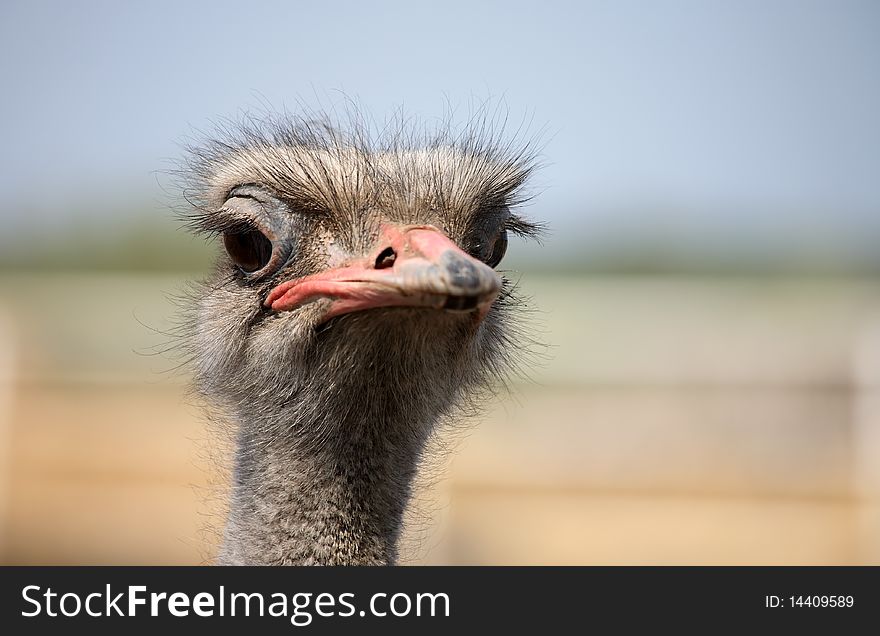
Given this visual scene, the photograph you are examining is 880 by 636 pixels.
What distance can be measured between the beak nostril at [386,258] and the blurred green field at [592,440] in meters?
5.80

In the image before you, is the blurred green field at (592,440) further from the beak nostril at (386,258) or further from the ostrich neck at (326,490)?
the beak nostril at (386,258)

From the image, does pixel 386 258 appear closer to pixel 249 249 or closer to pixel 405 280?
pixel 405 280

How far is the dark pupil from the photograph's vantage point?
7.88 feet

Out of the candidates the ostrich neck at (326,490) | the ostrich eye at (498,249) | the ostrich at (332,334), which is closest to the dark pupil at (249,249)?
the ostrich at (332,334)

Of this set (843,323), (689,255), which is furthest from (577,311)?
(689,255)

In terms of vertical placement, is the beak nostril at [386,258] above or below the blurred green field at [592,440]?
below

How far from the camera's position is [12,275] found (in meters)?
10.2

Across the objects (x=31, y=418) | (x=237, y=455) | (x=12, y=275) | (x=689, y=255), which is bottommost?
(x=237, y=455)

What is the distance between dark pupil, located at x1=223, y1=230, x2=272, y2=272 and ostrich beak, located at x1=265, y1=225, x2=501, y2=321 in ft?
0.37

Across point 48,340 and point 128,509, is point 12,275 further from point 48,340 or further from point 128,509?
point 128,509

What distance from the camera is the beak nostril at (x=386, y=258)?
81.0 inches

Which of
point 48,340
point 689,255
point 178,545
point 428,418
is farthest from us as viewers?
point 689,255

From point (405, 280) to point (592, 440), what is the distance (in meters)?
7.03
